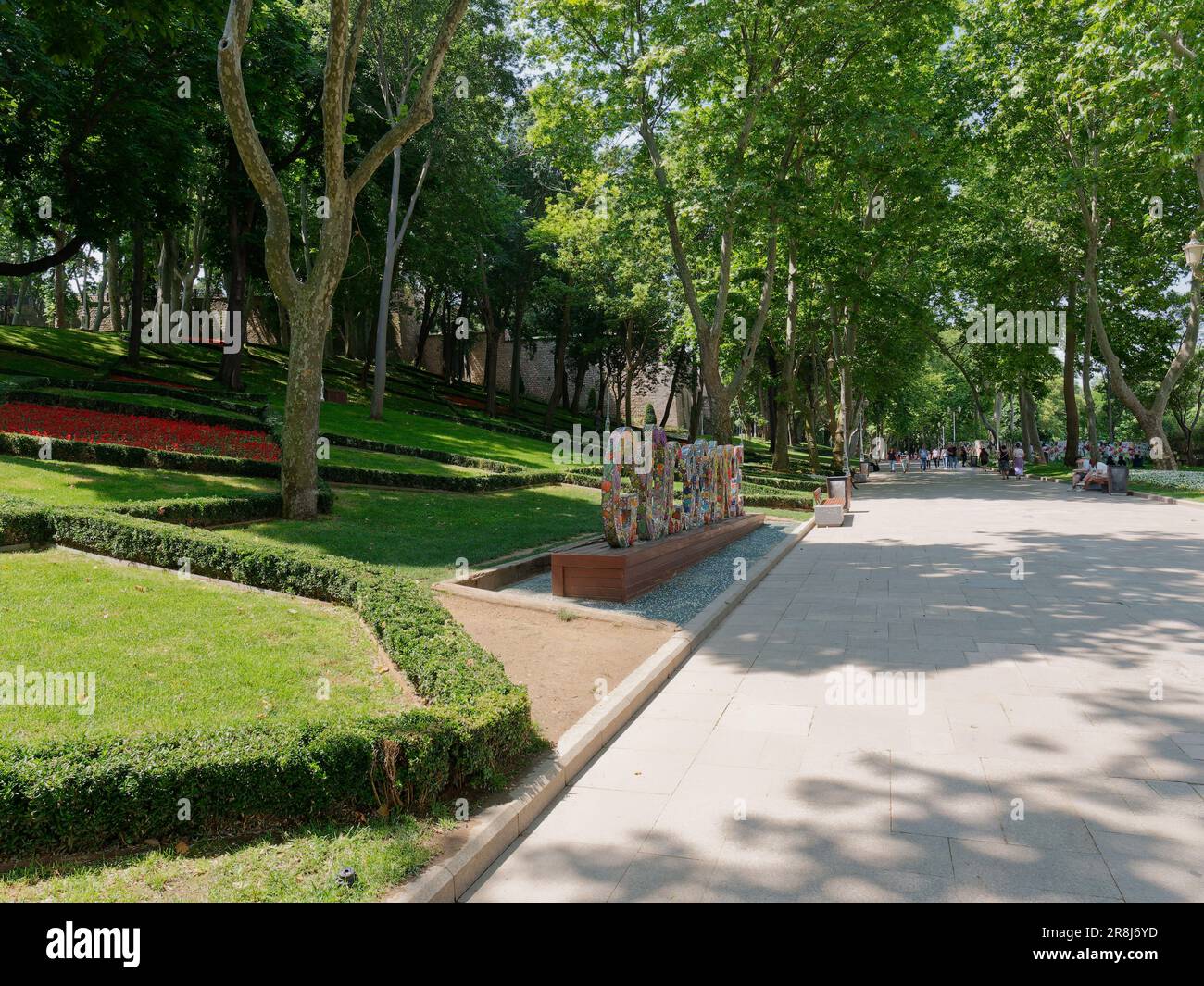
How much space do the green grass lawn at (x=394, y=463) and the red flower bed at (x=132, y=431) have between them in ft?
5.73

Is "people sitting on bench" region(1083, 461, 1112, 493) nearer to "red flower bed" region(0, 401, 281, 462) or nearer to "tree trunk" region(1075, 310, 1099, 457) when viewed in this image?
"tree trunk" region(1075, 310, 1099, 457)

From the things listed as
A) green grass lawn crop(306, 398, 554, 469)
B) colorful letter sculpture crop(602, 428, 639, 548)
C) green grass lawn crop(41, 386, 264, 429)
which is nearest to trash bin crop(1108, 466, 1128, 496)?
green grass lawn crop(306, 398, 554, 469)

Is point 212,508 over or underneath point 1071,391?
underneath

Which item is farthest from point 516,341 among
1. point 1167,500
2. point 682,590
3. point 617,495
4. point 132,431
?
point 682,590

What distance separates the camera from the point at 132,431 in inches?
637

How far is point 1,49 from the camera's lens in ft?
56.4

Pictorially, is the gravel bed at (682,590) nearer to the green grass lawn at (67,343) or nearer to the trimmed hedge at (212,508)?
the trimmed hedge at (212,508)

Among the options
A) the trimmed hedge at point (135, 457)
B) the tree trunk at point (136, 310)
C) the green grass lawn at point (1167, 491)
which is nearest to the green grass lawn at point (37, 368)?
the tree trunk at point (136, 310)

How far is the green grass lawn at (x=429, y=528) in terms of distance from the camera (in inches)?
424

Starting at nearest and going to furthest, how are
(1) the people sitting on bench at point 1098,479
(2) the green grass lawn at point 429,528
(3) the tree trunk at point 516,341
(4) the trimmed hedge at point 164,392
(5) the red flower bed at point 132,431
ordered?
(2) the green grass lawn at point 429,528 < (5) the red flower bed at point 132,431 < (4) the trimmed hedge at point 164,392 < (1) the people sitting on bench at point 1098,479 < (3) the tree trunk at point 516,341

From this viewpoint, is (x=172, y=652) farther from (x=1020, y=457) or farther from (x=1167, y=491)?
(x=1020, y=457)

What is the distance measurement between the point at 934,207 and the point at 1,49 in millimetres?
27147

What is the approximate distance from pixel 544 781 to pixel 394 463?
51.2 feet

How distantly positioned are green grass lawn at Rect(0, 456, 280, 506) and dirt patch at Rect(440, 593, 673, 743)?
6.15 m
